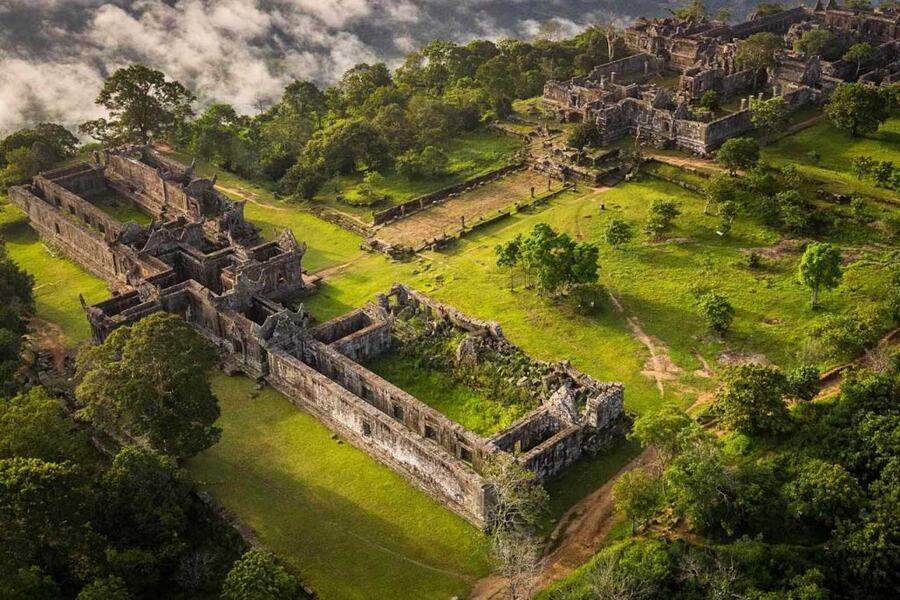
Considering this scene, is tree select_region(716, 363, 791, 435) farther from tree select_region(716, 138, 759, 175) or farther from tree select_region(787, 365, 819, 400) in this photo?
tree select_region(716, 138, 759, 175)

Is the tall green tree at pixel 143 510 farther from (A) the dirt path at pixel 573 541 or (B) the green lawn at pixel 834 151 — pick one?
(B) the green lawn at pixel 834 151

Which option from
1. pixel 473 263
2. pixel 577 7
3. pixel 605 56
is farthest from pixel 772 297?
pixel 577 7

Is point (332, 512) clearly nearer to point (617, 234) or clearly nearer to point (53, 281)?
point (617, 234)

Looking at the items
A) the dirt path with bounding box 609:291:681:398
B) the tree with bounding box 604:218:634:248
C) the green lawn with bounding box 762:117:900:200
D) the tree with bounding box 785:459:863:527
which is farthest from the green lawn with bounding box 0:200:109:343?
the green lawn with bounding box 762:117:900:200

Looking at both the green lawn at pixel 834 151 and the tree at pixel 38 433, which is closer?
the tree at pixel 38 433

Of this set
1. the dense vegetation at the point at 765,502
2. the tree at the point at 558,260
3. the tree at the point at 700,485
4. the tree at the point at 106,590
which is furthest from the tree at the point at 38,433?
the tree at the point at 558,260

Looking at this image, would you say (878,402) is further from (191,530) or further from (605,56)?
(605,56)

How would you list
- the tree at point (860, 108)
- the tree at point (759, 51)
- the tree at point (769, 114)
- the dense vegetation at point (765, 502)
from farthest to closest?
the tree at point (759, 51)
the tree at point (769, 114)
the tree at point (860, 108)
the dense vegetation at point (765, 502)

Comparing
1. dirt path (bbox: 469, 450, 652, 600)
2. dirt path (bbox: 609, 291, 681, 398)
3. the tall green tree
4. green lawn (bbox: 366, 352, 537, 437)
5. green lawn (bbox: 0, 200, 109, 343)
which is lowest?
dirt path (bbox: 469, 450, 652, 600)
